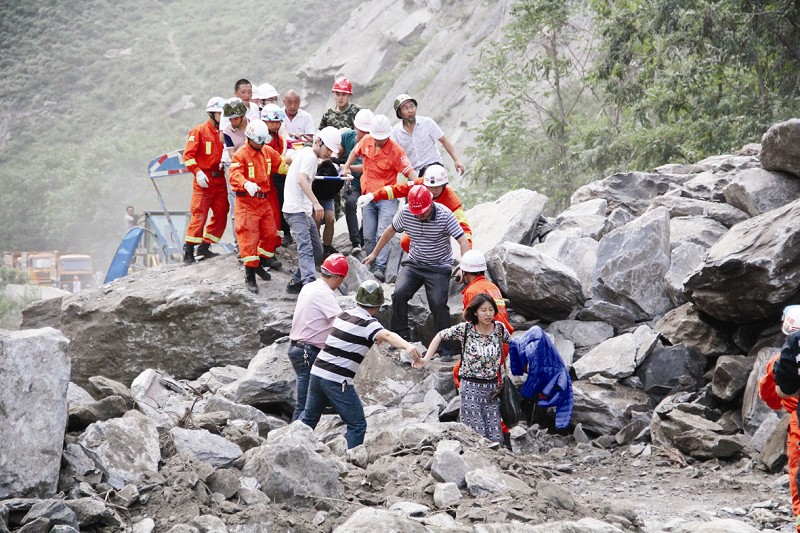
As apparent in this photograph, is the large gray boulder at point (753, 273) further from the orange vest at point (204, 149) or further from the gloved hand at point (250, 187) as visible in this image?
the orange vest at point (204, 149)

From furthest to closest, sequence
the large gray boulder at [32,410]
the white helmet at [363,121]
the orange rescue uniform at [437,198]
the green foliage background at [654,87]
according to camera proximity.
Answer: the green foliage background at [654,87] < the white helmet at [363,121] < the orange rescue uniform at [437,198] < the large gray boulder at [32,410]

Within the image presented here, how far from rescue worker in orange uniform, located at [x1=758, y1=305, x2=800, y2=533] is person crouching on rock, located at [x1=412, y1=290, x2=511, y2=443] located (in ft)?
6.72

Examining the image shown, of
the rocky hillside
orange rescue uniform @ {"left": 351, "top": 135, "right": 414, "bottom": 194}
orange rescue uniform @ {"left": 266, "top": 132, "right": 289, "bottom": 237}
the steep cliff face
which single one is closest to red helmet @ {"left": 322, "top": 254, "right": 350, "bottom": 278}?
the rocky hillside

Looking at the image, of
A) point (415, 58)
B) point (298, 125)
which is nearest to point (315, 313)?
point (298, 125)

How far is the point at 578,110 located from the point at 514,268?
1833 centimetres

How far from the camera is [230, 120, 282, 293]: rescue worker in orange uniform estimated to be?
922 cm

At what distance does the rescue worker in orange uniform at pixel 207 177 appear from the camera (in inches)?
401

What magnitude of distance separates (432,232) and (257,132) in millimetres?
2108

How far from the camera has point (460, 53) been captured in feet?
110

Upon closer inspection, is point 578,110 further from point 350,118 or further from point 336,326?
point 336,326

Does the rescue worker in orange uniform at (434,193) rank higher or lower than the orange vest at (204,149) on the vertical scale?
lower

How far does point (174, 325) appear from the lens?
10.2 m

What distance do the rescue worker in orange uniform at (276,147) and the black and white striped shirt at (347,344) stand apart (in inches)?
143

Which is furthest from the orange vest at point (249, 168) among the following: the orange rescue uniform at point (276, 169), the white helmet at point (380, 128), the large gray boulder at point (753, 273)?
the large gray boulder at point (753, 273)
